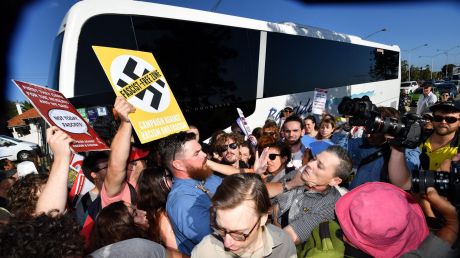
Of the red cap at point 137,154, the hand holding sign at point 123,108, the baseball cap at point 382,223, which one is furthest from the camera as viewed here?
the red cap at point 137,154

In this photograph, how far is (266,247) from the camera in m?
1.69

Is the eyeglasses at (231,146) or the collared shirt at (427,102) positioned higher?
the collared shirt at (427,102)

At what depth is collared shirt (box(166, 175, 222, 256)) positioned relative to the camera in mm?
1925

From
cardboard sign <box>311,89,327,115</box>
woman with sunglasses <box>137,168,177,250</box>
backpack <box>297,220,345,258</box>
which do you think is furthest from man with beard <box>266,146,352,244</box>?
cardboard sign <box>311,89,327,115</box>

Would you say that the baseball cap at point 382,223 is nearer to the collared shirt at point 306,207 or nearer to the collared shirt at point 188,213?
the collared shirt at point 306,207

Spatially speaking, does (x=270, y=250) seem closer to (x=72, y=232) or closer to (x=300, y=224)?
(x=300, y=224)

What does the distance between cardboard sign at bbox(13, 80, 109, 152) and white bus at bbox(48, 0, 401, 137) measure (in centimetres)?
185

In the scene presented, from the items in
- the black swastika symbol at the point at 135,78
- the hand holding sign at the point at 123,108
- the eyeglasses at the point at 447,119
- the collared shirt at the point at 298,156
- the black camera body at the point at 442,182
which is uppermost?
the black swastika symbol at the point at 135,78

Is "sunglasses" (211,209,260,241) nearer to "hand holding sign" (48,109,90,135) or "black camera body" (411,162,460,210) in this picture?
"black camera body" (411,162,460,210)

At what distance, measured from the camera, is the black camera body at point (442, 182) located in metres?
1.60

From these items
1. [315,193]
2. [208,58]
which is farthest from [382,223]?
[208,58]

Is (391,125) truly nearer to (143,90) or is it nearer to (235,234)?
(235,234)

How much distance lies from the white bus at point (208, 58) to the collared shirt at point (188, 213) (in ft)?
8.30

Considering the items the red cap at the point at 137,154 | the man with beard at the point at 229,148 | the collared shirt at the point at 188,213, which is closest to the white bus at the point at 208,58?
the red cap at the point at 137,154
